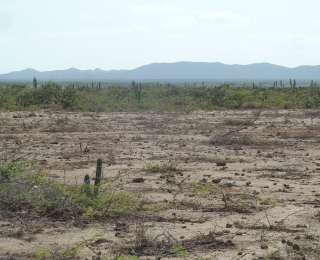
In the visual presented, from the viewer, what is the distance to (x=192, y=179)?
10523mm

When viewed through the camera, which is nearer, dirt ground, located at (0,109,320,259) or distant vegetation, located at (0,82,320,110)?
dirt ground, located at (0,109,320,259)

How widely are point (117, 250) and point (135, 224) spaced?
1027 millimetres

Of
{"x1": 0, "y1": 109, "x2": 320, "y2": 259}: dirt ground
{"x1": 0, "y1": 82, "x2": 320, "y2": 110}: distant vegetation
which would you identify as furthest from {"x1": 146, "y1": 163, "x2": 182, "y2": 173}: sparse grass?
{"x1": 0, "y1": 82, "x2": 320, "y2": 110}: distant vegetation

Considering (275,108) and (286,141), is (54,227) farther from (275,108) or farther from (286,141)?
(275,108)

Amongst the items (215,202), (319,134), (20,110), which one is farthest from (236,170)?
(20,110)

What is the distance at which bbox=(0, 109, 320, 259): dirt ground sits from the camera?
6.77m

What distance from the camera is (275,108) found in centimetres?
2820

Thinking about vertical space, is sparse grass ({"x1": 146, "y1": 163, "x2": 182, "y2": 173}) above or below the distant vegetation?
below

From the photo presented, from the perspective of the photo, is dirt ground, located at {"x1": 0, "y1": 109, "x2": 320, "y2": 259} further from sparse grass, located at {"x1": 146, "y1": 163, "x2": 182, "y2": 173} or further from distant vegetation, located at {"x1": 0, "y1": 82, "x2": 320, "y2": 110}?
distant vegetation, located at {"x1": 0, "y1": 82, "x2": 320, "y2": 110}

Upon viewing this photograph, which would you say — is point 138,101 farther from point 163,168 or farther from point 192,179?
point 192,179

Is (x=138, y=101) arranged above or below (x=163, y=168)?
above

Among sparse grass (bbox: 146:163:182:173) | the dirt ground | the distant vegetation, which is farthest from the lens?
the distant vegetation

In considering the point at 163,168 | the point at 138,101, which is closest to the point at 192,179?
the point at 163,168

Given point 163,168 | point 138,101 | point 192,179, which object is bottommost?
point 192,179
